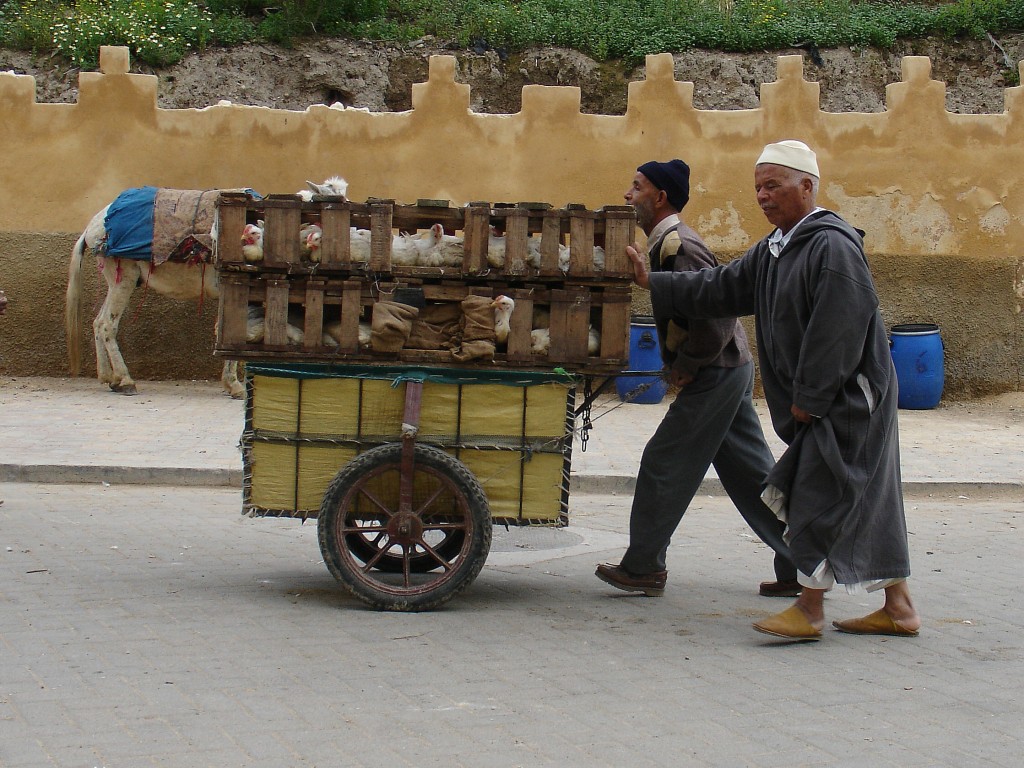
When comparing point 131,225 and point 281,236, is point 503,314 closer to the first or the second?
point 281,236

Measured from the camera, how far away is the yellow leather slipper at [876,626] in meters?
5.00

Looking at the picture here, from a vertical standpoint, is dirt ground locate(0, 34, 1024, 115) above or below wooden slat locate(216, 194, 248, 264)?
above

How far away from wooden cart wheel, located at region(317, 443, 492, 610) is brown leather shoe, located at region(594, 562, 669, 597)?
0.67 metres

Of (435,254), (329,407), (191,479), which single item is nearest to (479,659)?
(329,407)

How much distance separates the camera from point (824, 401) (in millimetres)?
4660

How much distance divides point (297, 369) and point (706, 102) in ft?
43.3

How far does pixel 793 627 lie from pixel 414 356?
1819mm

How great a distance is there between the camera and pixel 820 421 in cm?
473

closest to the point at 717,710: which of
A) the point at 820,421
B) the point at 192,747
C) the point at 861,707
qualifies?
the point at 861,707

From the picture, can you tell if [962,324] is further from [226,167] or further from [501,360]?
[501,360]

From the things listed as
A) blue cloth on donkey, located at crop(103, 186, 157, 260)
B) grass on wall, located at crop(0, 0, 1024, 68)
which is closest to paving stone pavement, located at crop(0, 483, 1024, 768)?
blue cloth on donkey, located at crop(103, 186, 157, 260)

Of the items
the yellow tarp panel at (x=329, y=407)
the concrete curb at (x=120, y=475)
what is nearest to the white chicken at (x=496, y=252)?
the yellow tarp panel at (x=329, y=407)

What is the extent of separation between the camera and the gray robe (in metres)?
4.63

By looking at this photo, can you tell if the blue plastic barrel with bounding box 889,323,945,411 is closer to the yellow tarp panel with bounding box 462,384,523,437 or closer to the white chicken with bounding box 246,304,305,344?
the yellow tarp panel with bounding box 462,384,523,437
